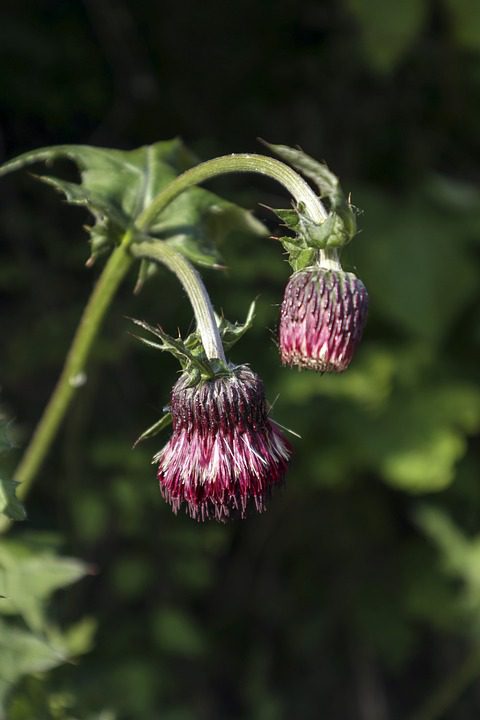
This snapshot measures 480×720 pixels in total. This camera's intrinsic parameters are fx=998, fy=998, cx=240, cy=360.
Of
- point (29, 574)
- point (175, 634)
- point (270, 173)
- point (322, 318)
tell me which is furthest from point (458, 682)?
point (270, 173)

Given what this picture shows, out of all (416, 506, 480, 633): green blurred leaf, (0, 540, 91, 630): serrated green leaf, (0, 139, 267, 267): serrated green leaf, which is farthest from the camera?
Result: (416, 506, 480, 633): green blurred leaf

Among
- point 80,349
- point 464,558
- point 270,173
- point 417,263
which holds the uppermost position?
point 417,263

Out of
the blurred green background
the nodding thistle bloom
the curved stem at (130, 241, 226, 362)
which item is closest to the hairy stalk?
the curved stem at (130, 241, 226, 362)

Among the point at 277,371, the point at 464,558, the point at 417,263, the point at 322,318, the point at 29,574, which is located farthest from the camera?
the point at 417,263

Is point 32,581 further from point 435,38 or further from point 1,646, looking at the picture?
point 435,38

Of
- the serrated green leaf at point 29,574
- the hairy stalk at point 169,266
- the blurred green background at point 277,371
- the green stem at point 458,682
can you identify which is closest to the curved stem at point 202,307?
the hairy stalk at point 169,266

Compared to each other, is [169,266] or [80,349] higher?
[169,266]

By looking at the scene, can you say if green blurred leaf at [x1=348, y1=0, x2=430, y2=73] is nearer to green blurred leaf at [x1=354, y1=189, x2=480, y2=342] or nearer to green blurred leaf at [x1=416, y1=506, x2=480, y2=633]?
green blurred leaf at [x1=354, y1=189, x2=480, y2=342]

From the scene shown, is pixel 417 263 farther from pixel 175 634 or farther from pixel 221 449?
pixel 221 449
